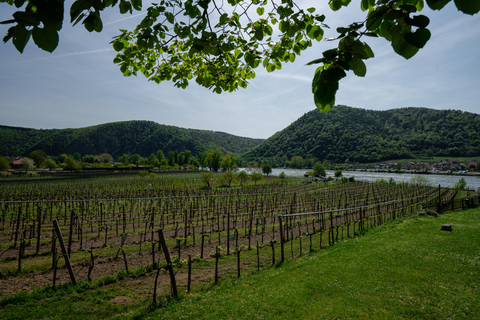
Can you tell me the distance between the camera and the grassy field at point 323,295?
15.0 ft

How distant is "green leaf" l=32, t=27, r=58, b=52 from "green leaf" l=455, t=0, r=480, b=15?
2.12m

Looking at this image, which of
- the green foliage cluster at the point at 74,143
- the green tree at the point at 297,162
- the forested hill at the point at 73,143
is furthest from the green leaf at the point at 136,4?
the forested hill at the point at 73,143

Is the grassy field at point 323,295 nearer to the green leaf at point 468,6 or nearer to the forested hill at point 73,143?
the green leaf at point 468,6

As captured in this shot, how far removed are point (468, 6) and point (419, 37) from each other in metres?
0.20

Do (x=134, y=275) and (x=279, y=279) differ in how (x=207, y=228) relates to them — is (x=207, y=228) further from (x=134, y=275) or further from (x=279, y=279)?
(x=279, y=279)

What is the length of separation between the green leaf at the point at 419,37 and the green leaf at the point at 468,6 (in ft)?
0.46

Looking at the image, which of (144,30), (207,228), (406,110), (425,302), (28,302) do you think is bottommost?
(207,228)

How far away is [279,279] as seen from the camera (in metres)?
6.50

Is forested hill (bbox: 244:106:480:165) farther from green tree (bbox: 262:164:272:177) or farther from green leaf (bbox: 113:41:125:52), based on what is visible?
green leaf (bbox: 113:41:125:52)

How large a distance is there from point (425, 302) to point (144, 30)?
7.50 m

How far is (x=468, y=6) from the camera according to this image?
3.46 feet

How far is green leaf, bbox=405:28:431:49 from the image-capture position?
1151mm

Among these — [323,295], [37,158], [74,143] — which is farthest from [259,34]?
[74,143]

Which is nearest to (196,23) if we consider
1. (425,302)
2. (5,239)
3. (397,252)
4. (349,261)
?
(425,302)
